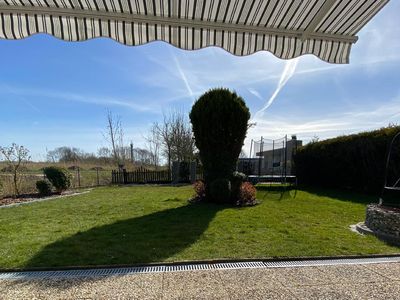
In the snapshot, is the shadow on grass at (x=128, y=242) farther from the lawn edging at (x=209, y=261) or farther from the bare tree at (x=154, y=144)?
the bare tree at (x=154, y=144)

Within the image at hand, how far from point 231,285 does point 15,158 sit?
1576 cm

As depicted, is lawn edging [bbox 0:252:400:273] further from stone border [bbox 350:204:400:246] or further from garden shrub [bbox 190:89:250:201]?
garden shrub [bbox 190:89:250:201]

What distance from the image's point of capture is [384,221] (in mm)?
6188

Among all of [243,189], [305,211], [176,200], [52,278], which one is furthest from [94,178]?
[52,278]

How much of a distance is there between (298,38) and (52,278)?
13.7ft

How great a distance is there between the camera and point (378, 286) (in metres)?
3.78

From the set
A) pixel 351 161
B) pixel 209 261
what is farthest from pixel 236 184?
pixel 351 161

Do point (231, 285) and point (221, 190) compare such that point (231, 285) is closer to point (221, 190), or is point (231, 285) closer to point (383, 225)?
point (383, 225)

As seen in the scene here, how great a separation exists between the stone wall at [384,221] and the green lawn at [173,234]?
356 millimetres

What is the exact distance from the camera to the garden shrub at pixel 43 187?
1509cm

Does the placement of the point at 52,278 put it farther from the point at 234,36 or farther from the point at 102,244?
the point at 234,36

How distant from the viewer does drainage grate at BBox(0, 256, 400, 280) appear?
4.25 meters

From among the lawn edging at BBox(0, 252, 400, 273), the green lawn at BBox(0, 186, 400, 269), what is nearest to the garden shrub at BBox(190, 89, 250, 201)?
the green lawn at BBox(0, 186, 400, 269)

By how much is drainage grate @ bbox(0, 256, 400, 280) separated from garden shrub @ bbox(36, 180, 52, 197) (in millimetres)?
11842
